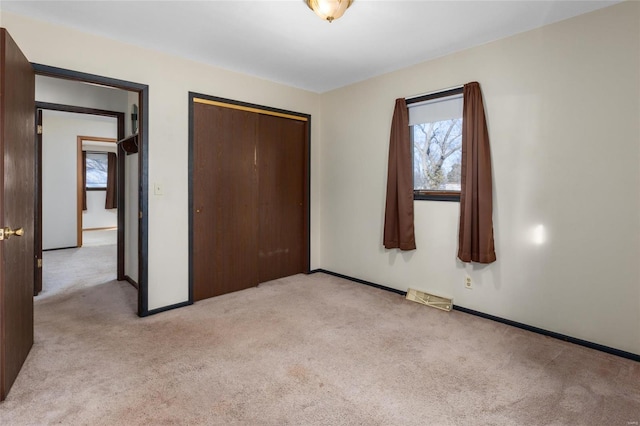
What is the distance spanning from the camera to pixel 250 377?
2068 mm

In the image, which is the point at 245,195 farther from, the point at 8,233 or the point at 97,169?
the point at 97,169

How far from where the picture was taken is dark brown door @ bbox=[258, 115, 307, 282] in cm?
400

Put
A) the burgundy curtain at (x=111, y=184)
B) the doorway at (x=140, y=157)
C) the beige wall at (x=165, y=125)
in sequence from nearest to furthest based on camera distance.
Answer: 1. the doorway at (x=140, y=157)
2. the beige wall at (x=165, y=125)
3. the burgundy curtain at (x=111, y=184)

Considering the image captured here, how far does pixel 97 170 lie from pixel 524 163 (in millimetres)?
9731

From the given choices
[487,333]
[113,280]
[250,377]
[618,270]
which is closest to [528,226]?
[618,270]

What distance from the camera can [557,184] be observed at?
2574mm

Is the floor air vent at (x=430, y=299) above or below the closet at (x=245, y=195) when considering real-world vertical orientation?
below

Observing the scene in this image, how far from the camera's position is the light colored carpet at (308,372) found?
5.70ft

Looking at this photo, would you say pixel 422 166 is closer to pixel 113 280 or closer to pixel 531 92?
pixel 531 92

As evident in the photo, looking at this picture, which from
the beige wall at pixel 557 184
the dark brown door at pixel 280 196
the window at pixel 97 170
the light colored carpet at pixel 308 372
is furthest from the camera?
the window at pixel 97 170

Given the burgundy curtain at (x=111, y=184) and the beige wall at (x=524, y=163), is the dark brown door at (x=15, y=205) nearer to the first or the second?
the beige wall at (x=524, y=163)

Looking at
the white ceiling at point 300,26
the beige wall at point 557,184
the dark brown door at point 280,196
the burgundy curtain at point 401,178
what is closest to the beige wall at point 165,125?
the white ceiling at point 300,26

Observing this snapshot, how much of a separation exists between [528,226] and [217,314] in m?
2.68

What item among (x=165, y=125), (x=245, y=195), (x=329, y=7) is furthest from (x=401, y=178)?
(x=165, y=125)
